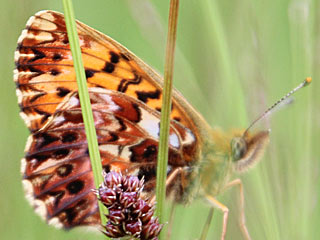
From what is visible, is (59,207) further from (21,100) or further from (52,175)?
(21,100)

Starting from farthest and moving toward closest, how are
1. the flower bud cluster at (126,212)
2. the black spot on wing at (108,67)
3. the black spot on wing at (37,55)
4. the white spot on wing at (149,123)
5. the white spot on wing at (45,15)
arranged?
the white spot on wing at (149,123) → the black spot on wing at (108,67) → the black spot on wing at (37,55) → the white spot on wing at (45,15) → the flower bud cluster at (126,212)

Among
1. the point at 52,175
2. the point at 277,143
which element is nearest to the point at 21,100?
the point at 52,175

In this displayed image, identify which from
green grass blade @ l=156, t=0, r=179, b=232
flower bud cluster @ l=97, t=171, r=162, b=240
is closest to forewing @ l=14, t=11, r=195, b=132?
green grass blade @ l=156, t=0, r=179, b=232

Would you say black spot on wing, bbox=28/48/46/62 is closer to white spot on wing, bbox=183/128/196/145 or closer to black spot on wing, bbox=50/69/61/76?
black spot on wing, bbox=50/69/61/76

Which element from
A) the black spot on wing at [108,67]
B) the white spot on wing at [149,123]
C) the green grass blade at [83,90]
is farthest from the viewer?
the white spot on wing at [149,123]

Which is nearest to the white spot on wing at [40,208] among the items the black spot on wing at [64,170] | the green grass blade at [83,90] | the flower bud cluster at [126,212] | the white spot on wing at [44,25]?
the black spot on wing at [64,170]

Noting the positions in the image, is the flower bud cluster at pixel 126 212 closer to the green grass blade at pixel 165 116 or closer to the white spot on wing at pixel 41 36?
the green grass blade at pixel 165 116

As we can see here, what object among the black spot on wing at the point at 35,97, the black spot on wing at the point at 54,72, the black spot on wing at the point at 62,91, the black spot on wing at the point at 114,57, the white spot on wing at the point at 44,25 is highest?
the white spot on wing at the point at 44,25

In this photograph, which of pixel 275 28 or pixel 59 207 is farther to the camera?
pixel 275 28
